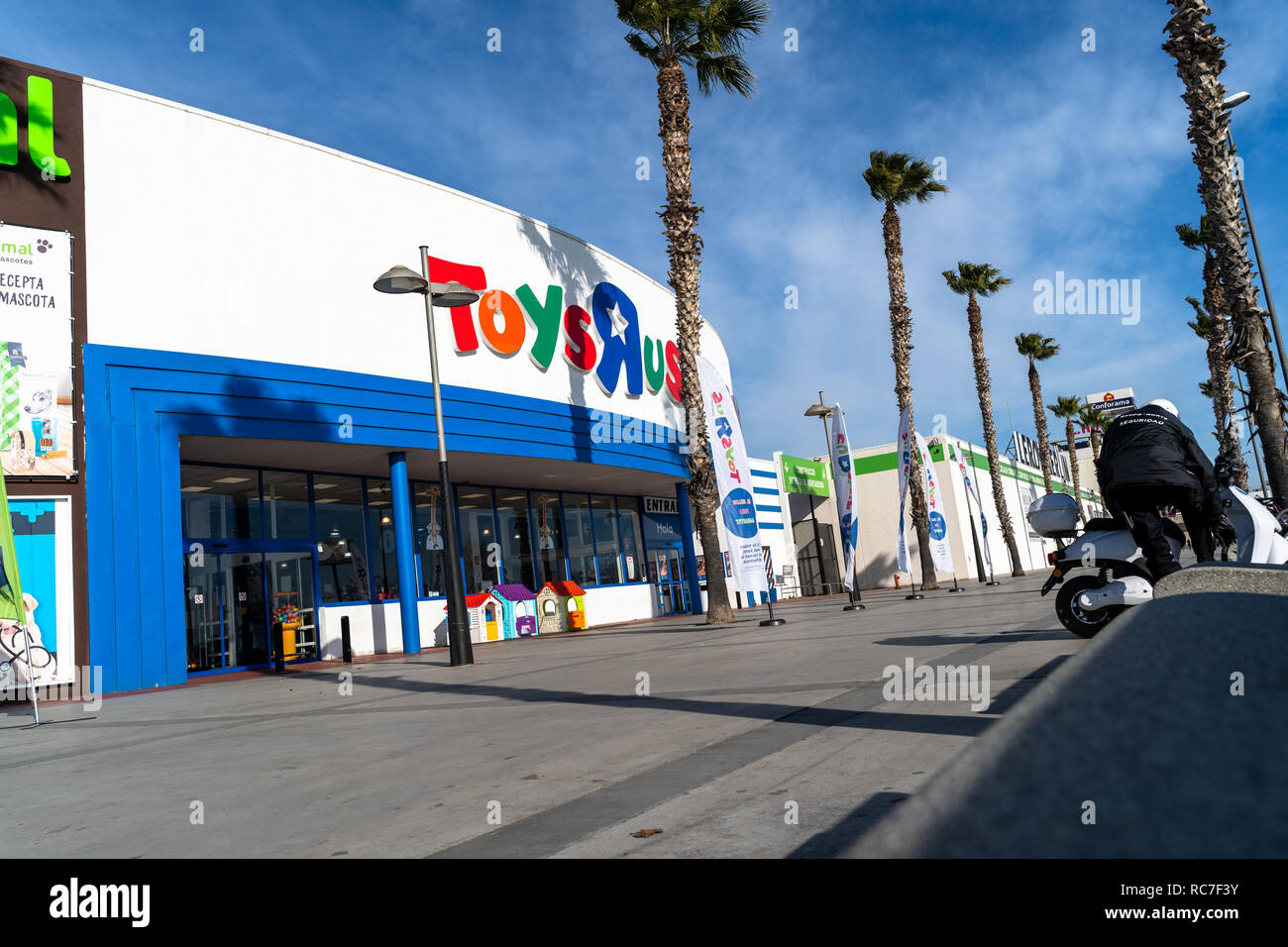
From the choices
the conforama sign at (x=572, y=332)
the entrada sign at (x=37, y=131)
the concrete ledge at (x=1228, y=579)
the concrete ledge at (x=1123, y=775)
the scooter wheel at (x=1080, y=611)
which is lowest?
the scooter wheel at (x=1080, y=611)

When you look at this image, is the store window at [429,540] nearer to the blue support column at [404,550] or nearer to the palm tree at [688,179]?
the blue support column at [404,550]

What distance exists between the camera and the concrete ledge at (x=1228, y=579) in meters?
2.17

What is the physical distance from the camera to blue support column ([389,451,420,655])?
53.6ft

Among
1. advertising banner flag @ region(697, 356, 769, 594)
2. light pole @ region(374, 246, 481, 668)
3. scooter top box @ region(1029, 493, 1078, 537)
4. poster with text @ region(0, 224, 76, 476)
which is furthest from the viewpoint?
advertising banner flag @ region(697, 356, 769, 594)

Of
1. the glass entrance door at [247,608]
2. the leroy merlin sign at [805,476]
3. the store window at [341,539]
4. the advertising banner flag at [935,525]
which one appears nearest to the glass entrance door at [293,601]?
the glass entrance door at [247,608]

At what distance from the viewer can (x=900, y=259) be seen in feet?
84.9

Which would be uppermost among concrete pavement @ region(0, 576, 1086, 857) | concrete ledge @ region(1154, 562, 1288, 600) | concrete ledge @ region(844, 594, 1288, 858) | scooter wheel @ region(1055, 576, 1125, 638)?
concrete ledge @ region(1154, 562, 1288, 600)

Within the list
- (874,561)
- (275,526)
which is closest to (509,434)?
(275,526)

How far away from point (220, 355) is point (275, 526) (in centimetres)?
408

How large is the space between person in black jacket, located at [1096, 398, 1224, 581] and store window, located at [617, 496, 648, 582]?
794 inches

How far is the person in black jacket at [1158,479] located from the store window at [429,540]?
51.5 feet

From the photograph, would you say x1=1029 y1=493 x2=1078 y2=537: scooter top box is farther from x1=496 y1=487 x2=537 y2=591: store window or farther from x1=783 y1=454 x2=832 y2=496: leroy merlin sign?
x1=783 y1=454 x2=832 y2=496: leroy merlin sign

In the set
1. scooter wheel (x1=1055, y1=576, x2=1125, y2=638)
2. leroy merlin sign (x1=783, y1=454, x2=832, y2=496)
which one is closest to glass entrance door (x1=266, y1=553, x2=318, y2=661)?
scooter wheel (x1=1055, y1=576, x2=1125, y2=638)
